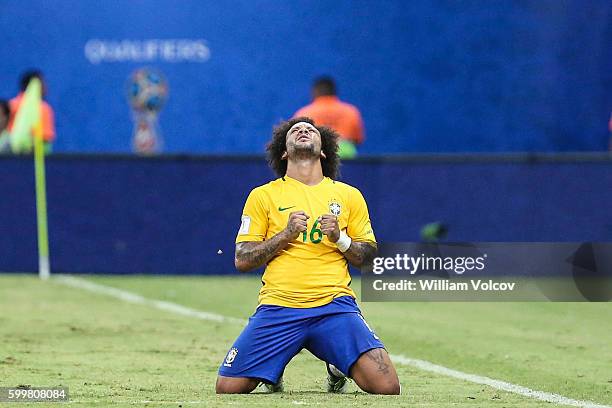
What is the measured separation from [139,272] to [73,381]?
828 centimetres

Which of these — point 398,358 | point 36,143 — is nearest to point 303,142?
point 398,358

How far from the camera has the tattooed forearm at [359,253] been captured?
852 centimetres

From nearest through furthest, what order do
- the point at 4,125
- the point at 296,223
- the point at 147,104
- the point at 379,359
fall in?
1. the point at 296,223
2. the point at 379,359
3. the point at 4,125
4. the point at 147,104

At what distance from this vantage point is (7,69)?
871 inches

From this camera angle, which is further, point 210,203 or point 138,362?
point 210,203

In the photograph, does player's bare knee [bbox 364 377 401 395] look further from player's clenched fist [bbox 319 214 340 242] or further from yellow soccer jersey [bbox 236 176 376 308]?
player's clenched fist [bbox 319 214 340 242]

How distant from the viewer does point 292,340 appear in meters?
8.44

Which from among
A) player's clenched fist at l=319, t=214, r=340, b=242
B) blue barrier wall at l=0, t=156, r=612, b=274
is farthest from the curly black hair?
blue barrier wall at l=0, t=156, r=612, b=274

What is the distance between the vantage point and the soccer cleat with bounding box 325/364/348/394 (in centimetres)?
866

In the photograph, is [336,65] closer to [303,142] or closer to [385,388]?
[303,142]

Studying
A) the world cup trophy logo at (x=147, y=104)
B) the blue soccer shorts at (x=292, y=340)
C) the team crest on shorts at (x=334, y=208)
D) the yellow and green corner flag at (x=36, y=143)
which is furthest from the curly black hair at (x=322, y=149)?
the world cup trophy logo at (x=147, y=104)

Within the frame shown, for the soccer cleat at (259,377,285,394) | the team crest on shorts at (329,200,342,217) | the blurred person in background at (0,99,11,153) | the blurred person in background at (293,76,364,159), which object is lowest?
the soccer cleat at (259,377,285,394)

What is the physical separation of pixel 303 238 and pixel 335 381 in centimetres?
82

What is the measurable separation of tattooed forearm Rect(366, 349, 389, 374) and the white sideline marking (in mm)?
839
